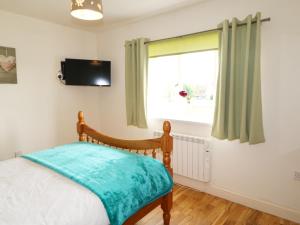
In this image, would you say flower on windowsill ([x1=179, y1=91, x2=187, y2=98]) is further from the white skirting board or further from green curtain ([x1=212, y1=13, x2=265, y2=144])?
the white skirting board

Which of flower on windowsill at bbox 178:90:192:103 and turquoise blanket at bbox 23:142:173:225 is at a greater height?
flower on windowsill at bbox 178:90:192:103

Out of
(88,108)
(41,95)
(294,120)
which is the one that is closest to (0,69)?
(41,95)

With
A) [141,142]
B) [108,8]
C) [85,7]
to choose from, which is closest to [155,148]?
[141,142]

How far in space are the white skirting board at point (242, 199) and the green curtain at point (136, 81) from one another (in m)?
1.04

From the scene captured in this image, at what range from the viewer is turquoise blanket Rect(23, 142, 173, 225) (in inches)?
57.4

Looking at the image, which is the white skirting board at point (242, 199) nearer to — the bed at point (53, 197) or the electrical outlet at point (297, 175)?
the electrical outlet at point (297, 175)

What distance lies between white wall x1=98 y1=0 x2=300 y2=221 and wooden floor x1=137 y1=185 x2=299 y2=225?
4.3 inches

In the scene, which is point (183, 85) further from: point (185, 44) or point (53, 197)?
point (53, 197)

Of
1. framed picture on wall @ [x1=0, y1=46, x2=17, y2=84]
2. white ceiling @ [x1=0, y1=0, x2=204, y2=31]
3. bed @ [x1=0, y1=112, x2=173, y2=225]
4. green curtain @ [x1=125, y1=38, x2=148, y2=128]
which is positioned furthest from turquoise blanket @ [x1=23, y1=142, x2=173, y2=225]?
white ceiling @ [x1=0, y1=0, x2=204, y2=31]

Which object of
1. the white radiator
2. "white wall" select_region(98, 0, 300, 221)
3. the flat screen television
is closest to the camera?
"white wall" select_region(98, 0, 300, 221)

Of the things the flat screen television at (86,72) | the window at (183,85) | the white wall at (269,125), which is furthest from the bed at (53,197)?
the flat screen television at (86,72)

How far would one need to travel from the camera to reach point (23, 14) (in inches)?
119

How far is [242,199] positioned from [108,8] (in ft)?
9.67

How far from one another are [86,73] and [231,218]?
289cm
